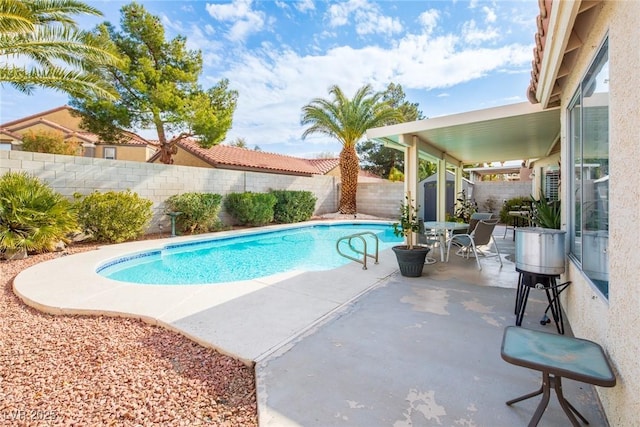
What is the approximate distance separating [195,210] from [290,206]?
227 inches

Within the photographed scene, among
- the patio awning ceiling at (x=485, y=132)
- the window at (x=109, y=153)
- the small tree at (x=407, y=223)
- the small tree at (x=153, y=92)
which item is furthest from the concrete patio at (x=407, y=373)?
the window at (x=109, y=153)

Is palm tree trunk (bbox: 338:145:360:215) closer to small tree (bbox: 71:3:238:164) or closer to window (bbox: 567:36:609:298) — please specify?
small tree (bbox: 71:3:238:164)

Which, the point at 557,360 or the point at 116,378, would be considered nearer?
the point at 557,360

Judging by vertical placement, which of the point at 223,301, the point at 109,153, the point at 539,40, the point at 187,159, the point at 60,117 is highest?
the point at 60,117

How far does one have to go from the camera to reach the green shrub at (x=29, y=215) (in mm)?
7965

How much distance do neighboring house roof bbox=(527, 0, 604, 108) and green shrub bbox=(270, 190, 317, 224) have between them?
13524 mm

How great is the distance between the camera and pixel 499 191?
18.9 metres

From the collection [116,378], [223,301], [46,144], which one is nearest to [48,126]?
[46,144]

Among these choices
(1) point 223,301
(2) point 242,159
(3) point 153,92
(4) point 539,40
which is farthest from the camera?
(2) point 242,159

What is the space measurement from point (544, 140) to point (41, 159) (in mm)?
15353

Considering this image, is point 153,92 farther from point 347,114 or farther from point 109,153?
point 109,153

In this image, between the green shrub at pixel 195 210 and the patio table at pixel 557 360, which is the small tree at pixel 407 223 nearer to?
the patio table at pixel 557 360

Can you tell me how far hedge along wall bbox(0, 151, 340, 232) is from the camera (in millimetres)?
9750

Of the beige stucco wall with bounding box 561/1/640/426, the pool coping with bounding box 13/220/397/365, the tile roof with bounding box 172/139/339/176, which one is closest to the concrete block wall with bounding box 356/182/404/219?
the tile roof with bounding box 172/139/339/176
